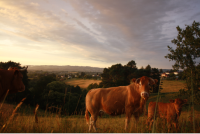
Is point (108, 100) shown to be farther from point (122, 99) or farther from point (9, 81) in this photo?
point (9, 81)

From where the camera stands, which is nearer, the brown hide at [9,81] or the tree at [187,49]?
the brown hide at [9,81]

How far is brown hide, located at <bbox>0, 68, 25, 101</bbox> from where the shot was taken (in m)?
5.29

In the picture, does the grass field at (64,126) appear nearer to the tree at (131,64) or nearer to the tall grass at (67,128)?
the tall grass at (67,128)

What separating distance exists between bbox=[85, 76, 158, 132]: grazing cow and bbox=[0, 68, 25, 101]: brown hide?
11.6 feet

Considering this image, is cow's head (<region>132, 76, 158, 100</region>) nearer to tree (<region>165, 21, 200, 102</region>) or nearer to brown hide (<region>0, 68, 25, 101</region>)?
brown hide (<region>0, 68, 25, 101</region>)

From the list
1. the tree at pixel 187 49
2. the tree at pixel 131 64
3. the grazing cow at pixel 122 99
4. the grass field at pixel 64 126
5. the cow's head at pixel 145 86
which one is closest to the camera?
the grass field at pixel 64 126

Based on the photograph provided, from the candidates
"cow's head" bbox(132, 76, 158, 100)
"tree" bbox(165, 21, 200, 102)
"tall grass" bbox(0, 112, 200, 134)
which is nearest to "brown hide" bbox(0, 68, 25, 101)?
"tall grass" bbox(0, 112, 200, 134)

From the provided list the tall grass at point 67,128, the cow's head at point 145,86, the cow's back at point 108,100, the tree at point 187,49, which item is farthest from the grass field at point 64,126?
the tree at point 187,49

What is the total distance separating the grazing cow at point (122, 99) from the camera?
5020 mm

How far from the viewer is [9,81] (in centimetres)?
550

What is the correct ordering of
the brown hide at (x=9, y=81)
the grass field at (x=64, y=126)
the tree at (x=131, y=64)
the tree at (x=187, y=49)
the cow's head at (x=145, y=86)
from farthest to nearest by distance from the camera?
the tree at (x=131, y=64), the tree at (x=187, y=49), the brown hide at (x=9, y=81), the cow's head at (x=145, y=86), the grass field at (x=64, y=126)

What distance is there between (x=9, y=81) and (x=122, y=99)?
5.36m

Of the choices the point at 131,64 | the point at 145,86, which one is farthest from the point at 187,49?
the point at 131,64

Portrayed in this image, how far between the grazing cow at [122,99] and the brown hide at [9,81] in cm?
354
